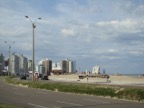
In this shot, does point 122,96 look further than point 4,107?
Yes

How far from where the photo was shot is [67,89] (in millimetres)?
38312

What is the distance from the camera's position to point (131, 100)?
28.0 m

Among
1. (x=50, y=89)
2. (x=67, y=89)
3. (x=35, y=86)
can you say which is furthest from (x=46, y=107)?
(x=35, y=86)

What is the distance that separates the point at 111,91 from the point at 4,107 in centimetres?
1450

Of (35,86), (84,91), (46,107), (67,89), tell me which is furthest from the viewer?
(35,86)

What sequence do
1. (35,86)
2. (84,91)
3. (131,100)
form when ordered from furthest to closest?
(35,86) < (84,91) < (131,100)

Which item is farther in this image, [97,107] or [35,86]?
[35,86]

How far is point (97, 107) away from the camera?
21328 mm

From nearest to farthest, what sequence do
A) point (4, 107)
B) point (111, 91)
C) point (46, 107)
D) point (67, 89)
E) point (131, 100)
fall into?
point (4, 107), point (46, 107), point (131, 100), point (111, 91), point (67, 89)

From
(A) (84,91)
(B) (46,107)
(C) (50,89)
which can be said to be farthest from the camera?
(C) (50,89)

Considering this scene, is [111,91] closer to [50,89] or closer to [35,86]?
[50,89]

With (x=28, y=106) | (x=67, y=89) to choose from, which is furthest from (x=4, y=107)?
(x=67, y=89)

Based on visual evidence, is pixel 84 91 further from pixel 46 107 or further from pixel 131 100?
pixel 46 107

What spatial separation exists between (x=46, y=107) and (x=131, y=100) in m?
9.54
